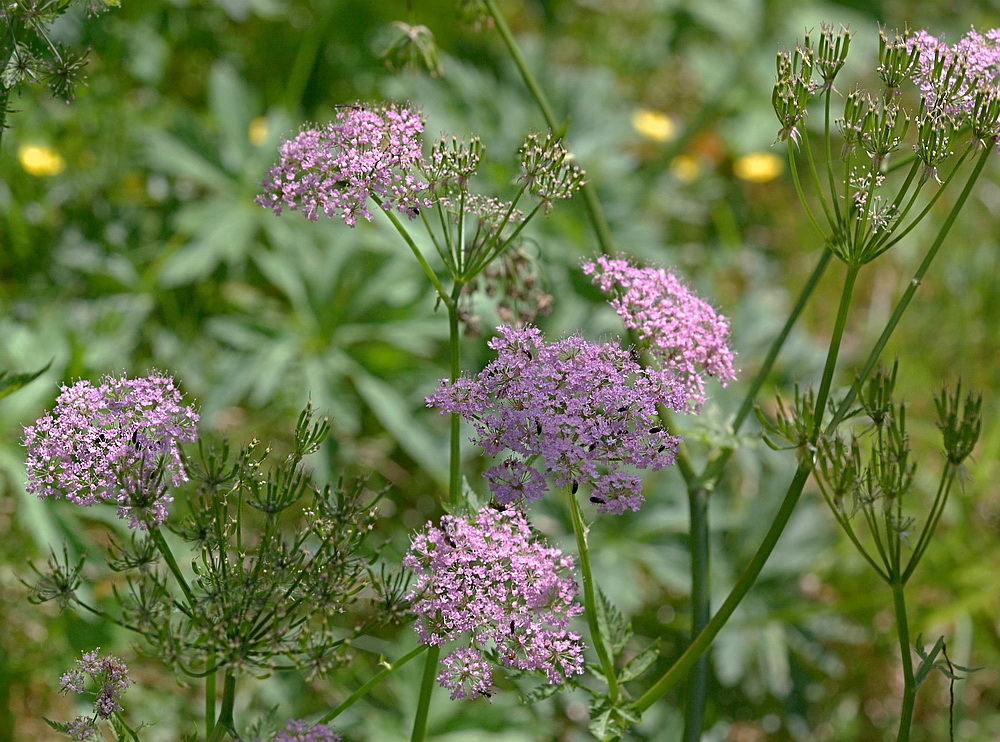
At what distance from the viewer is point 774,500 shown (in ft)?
15.0

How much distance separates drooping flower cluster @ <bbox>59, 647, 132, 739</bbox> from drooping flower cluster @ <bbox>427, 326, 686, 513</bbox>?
824 millimetres

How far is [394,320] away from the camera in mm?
4602

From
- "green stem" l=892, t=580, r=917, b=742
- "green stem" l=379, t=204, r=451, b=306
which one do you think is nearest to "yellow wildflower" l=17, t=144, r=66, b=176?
A: "green stem" l=379, t=204, r=451, b=306

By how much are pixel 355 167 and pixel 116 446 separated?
2.52 ft

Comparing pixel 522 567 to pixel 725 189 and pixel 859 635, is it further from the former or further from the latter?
pixel 725 189

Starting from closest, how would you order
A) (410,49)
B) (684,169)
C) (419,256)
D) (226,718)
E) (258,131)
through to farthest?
(226,718) → (419,256) → (410,49) → (258,131) → (684,169)

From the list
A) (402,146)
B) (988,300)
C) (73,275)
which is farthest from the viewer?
(988,300)

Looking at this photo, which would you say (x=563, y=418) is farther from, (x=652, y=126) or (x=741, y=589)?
(x=652, y=126)

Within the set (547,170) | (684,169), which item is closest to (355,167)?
(547,170)

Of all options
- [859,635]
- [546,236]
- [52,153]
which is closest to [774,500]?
[859,635]

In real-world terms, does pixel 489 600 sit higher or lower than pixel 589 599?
lower

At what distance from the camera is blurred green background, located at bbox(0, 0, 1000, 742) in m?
4.00

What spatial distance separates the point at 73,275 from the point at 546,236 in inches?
88.7

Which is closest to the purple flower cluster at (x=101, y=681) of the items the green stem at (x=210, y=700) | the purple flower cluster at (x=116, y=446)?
the green stem at (x=210, y=700)
